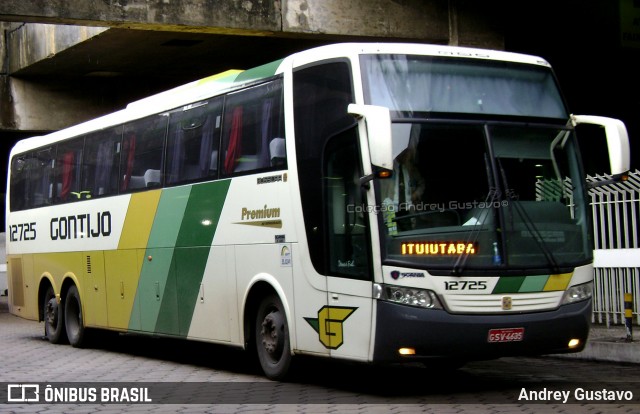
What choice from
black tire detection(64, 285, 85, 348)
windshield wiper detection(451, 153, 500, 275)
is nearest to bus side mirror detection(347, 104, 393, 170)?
windshield wiper detection(451, 153, 500, 275)

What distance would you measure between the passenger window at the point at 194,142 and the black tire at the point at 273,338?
1.88m

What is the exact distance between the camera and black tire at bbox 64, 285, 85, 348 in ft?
58.2

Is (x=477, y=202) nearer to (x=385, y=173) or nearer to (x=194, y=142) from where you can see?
(x=385, y=173)

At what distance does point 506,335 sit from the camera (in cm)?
1015

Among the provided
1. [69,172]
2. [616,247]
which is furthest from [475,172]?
[69,172]

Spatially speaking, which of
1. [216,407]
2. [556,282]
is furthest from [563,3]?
[216,407]

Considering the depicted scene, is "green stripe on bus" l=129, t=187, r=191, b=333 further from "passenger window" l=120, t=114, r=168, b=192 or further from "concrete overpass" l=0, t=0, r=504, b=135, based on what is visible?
"concrete overpass" l=0, t=0, r=504, b=135

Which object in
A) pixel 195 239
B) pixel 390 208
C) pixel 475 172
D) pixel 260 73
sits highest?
pixel 260 73

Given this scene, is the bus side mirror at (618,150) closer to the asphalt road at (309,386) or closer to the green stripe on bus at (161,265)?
the asphalt road at (309,386)

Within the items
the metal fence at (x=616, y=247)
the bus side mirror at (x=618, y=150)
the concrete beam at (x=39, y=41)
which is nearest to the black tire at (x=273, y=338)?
the bus side mirror at (x=618, y=150)

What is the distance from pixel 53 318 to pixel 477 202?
10.4 m

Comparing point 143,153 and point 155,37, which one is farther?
point 155,37

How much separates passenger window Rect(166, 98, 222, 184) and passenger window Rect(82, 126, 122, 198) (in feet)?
6.74

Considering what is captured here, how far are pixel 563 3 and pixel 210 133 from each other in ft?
32.7
